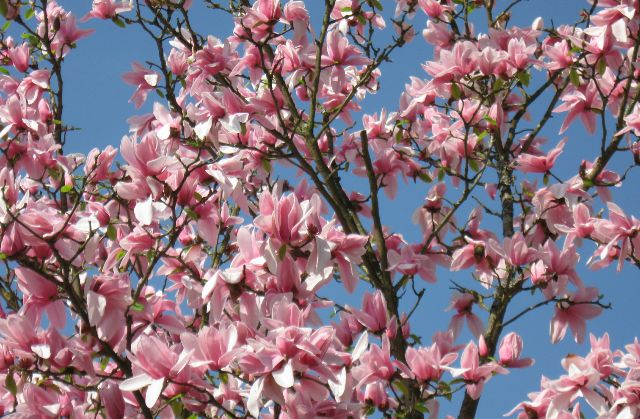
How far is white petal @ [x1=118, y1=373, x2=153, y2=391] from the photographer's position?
8.43 ft

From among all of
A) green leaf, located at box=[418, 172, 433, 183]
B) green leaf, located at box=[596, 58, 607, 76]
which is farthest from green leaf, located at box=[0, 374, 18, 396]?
green leaf, located at box=[596, 58, 607, 76]

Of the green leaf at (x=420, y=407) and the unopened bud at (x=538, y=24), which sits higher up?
the unopened bud at (x=538, y=24)

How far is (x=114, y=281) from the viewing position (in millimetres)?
2924

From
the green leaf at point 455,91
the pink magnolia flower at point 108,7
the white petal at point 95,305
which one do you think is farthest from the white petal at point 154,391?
the pink magnolia flower at point 108,7

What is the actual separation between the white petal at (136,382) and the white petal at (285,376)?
1.35ft

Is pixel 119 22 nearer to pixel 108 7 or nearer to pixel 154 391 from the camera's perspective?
pixel 108 7

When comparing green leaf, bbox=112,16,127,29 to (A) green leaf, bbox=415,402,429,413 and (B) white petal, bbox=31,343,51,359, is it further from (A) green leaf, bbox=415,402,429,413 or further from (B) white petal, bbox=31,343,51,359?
(A) green leaf, bbox=415,402,429,413

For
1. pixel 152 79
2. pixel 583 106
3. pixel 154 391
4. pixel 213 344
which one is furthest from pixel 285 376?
pixel 583 106

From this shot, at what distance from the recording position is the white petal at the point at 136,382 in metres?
2.57

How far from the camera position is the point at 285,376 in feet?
8.15

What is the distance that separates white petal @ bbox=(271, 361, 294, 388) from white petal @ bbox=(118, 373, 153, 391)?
412 mm

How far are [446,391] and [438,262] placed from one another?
1.06m

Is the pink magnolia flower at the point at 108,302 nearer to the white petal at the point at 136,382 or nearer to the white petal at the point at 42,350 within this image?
the white petal at the point at 42,350

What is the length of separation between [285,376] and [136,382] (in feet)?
1.61
